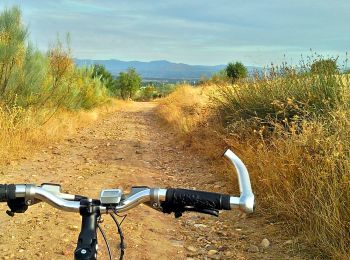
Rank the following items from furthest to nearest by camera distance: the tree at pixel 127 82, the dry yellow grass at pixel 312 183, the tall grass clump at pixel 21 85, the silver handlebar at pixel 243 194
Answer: the tree at pixel 127 82 < the tall grass clump at pixel 21 85 < the dry yellow grass at pixel 312 183 < the silver handlebar at pixel 243 194

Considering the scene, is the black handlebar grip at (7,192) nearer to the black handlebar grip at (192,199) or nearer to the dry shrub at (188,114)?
the black handlebar grip at (192,199)

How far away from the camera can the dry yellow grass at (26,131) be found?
378 inches

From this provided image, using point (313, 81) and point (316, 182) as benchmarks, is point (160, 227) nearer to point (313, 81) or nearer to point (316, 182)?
point (316, 182)

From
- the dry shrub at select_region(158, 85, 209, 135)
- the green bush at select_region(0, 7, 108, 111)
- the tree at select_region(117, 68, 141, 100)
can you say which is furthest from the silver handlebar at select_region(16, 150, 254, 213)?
the tree at select_region(117, 68, 141, 100)

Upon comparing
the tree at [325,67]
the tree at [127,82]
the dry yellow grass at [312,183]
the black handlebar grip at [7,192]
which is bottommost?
the dry yellow grass at [312,183]

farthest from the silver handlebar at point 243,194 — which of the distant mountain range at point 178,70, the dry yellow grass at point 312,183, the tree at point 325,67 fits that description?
the distant mountain range at point 178,70

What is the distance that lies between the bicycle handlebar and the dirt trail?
295 centimetres

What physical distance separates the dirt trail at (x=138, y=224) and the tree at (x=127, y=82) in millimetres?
41788

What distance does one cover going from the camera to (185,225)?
5797 millimetres

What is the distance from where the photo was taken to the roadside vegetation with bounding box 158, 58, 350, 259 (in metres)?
4.45

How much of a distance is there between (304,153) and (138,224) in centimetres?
216

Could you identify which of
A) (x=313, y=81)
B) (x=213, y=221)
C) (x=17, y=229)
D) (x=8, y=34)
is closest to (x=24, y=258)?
(x=17, y=229)

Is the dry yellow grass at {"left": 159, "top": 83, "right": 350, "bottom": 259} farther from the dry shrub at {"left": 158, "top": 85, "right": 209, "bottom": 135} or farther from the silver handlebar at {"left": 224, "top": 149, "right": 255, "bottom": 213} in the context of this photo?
the dry shrub at {"left": 158, "top": 85, "right": 209, "bottom": 135}

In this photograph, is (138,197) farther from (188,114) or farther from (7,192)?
(188,114)
